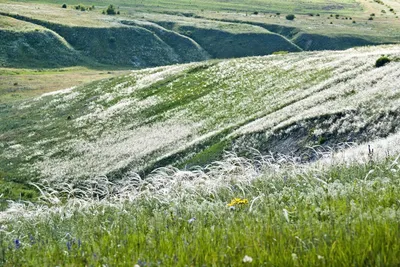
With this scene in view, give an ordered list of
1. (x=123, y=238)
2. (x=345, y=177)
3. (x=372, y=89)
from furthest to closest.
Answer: (x=372, y=89)
(x=345, y=177)
(x=123, y=238)

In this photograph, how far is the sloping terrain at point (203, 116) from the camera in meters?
38.2

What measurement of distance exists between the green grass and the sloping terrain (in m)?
25.0

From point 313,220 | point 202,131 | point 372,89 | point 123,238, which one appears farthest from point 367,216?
point 202,131

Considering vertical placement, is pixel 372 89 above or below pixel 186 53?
above

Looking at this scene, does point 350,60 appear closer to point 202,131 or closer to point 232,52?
point 202,131

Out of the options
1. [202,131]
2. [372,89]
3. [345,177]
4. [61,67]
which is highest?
[345,177]

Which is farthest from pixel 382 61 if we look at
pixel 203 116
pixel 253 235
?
pixel 253 235

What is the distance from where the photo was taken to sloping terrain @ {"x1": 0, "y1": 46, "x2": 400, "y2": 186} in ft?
125

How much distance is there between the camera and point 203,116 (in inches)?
2189

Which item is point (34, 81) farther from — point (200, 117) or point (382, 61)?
point (382, 61)

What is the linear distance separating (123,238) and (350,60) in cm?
5157

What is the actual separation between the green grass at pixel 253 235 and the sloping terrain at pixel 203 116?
25.0 m

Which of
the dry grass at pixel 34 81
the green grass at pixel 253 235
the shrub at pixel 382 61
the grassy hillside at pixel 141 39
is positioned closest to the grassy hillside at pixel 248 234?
the green grass at pixel 253 235

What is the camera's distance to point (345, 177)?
35.6ft
